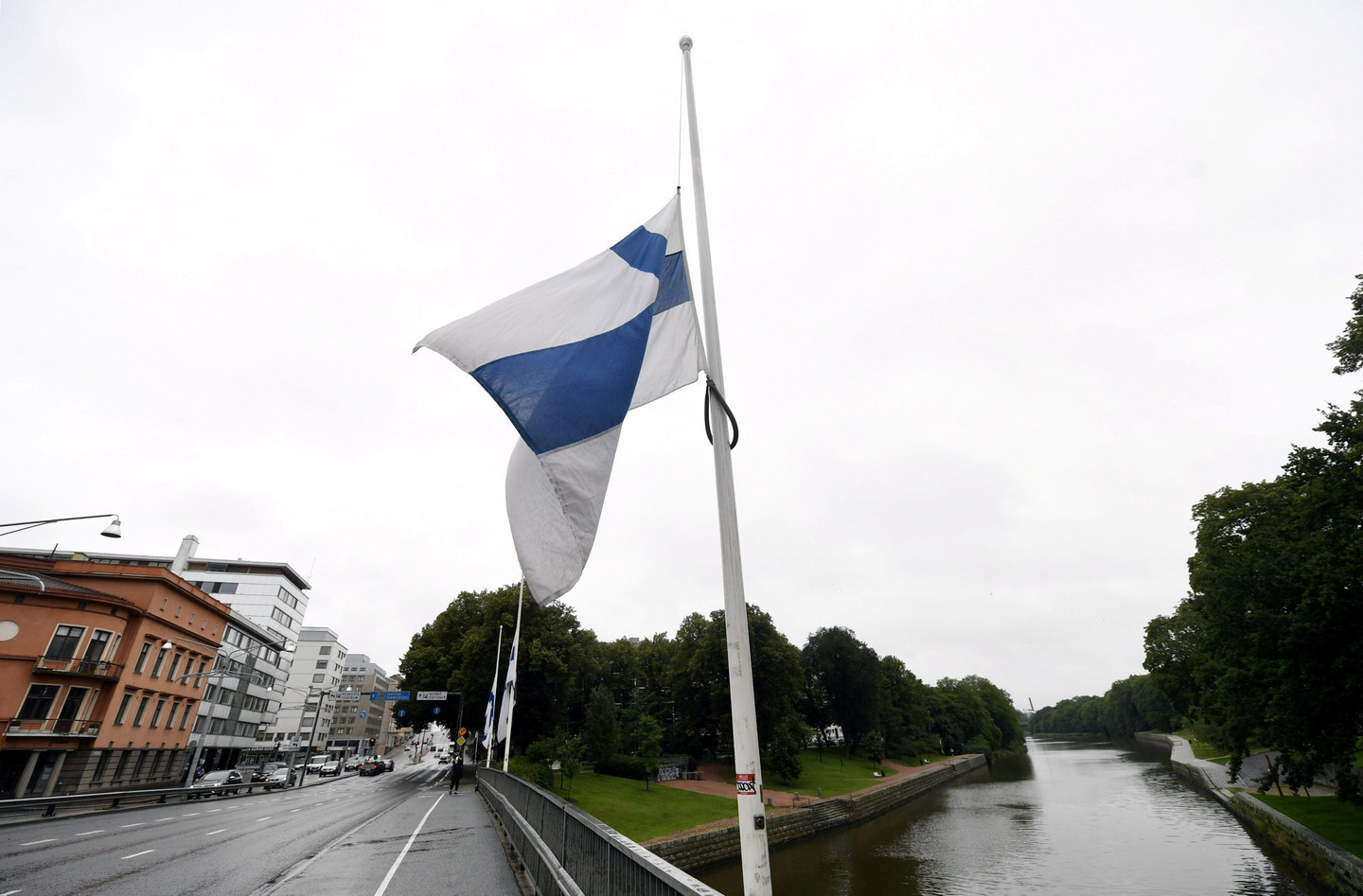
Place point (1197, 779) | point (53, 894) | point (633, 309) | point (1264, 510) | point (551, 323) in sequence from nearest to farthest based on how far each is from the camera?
point (551, 323), point (633, 309), point (53, 894), point (1264, 510), point (1197, 779)

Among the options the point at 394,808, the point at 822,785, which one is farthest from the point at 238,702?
the point at 822,785

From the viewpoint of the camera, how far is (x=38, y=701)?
1254 inches

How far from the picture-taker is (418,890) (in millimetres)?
10086

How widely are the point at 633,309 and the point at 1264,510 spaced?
38729 millimetres

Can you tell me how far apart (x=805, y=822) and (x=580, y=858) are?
3097 centimetres

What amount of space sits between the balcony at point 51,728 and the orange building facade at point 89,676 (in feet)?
0.13

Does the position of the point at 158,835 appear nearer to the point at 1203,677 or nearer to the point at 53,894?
the point at 53,894

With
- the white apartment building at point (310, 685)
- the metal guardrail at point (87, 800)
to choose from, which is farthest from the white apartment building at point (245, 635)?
the metal guardrail at point (87, 800)

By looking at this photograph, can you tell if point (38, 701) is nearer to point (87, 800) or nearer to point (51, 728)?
point (51, 728)

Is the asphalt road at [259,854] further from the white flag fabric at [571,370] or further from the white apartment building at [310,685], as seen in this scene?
the white apartment building at [310,685]

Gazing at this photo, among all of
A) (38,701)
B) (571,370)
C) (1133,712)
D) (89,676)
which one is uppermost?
(1133,712)

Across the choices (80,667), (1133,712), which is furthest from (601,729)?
(1133,712)

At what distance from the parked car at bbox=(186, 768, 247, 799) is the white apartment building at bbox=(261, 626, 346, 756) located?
51961 millimetres

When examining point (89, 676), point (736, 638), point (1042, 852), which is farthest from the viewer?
point (89, 676)
